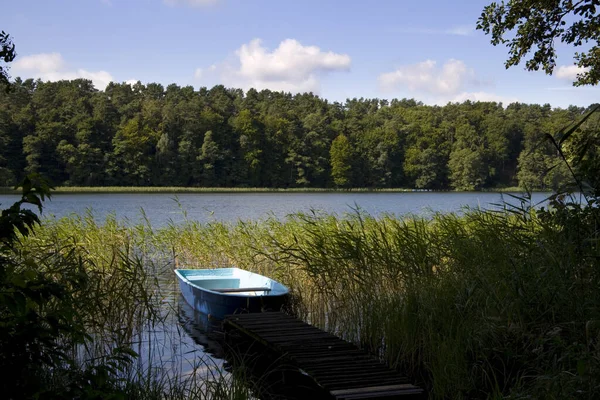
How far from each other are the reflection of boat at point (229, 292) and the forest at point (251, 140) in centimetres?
4830

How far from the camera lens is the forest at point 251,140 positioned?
6109 centimetres

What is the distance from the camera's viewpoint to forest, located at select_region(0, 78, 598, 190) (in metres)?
61.1

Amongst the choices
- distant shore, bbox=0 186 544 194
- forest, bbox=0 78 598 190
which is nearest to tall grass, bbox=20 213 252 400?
distant shore, bbox=0 186 544 194

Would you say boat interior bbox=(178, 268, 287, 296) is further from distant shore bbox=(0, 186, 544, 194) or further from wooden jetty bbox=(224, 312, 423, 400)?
distant shore bbox=(0, 186, 544, 194)

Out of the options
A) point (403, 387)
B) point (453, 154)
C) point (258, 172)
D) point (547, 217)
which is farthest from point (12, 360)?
point (453, 154)

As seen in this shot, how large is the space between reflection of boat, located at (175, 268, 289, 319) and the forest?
48.3 m

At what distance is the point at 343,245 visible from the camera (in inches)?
308

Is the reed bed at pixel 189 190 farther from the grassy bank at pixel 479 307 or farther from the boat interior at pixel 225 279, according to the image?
the grassy bank at pixel 479 307

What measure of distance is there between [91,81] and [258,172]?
26.0 m

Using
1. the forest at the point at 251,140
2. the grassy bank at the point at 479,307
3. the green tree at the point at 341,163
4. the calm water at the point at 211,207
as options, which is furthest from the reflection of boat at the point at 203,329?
the green tree at the point at 341,163

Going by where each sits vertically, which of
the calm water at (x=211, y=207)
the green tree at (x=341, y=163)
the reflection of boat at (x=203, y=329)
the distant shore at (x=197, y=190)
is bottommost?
the reflection of boat at (x=203, y=329)

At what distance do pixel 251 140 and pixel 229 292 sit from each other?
6294 cm

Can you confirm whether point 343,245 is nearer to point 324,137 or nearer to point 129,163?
point 129,163

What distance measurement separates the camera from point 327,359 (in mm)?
5742
